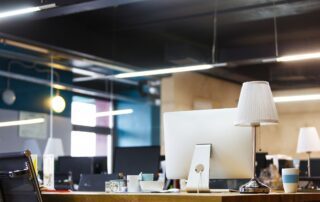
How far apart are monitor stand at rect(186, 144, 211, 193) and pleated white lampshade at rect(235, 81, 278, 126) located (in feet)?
0.91

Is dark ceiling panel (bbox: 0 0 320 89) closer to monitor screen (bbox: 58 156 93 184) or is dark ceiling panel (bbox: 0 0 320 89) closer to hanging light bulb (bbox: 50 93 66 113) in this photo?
hanging light bulb (bbox: 50 93 66 113)

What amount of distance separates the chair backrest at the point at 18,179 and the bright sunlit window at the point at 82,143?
717 cm

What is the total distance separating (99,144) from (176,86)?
1956mm

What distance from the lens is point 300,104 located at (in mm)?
12148

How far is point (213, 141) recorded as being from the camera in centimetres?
362

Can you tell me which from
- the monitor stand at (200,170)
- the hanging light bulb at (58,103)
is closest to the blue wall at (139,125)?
the hanging light bulb at (58,103)

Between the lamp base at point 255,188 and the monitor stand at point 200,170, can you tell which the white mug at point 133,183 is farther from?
the lamp base at point 255,188

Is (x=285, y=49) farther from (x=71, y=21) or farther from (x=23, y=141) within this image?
(x=23, y=141)

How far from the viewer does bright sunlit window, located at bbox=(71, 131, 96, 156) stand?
10523 mm

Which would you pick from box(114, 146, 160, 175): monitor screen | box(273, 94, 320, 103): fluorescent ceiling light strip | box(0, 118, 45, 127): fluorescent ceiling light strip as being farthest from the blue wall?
box(114, 146, 160, 175): monitor screen

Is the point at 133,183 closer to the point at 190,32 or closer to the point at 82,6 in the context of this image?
the point at 82,6

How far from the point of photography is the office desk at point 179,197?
2755 millimetres

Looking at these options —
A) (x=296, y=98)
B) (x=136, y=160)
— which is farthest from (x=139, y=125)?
(x=136, y=160)

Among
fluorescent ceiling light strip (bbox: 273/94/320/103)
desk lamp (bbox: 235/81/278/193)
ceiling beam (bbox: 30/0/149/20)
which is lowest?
desk lamp (bbox: 235/81/278/193)
